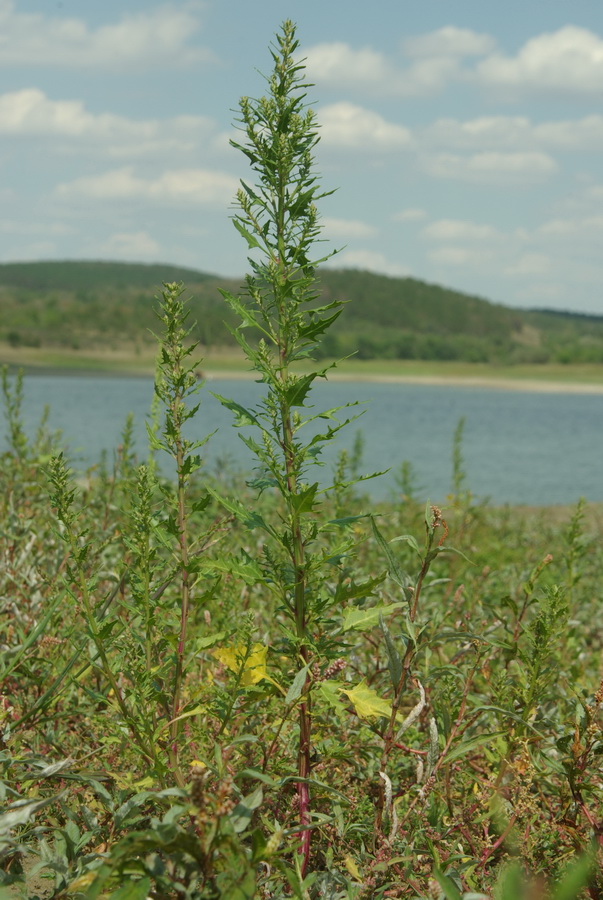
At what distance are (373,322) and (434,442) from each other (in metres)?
115

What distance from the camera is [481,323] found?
157000 millimetres

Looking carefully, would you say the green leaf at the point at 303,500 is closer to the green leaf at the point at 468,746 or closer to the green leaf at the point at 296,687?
the green leaf at the point at 296,687

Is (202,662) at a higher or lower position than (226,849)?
lower

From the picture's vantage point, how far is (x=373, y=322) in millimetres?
143125

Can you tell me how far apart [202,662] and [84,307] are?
12580 cm

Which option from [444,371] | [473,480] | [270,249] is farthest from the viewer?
[444,371]

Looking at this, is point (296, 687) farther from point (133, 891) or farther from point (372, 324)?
point (372, 324)

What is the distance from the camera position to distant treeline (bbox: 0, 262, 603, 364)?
109 metres

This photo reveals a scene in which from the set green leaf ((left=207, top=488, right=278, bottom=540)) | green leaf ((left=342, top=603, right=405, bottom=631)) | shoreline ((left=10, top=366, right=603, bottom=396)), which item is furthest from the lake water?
shoreline ((left=10, top=366, right=603, bottom=396))

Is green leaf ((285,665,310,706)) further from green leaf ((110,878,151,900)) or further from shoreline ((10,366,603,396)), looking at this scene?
shoreline ((10,366,603,396))

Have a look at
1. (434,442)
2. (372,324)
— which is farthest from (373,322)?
(434,442)

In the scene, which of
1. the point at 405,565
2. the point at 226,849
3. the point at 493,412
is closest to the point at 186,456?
the point at 226,849

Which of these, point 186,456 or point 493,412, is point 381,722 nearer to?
point 186,456

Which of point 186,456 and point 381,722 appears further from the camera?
point 381,722
